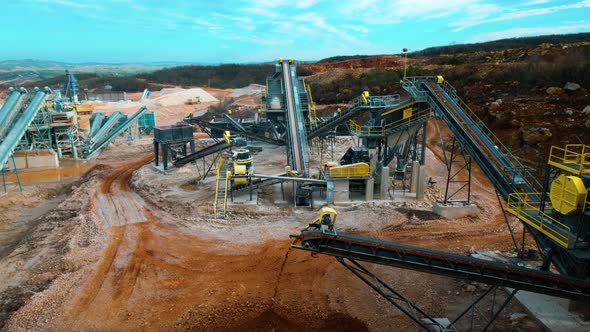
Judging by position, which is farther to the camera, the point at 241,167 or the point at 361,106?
the point at 361,106

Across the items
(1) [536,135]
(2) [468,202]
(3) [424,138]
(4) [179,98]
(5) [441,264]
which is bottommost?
(2) [468,202]

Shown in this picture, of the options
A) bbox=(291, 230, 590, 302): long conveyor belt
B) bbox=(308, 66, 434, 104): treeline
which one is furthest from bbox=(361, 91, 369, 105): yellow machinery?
bbox=(308, 66, 434, 104): treeline

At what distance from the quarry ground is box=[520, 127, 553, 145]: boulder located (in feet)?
23.2

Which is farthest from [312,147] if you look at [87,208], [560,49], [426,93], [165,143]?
[560,49]

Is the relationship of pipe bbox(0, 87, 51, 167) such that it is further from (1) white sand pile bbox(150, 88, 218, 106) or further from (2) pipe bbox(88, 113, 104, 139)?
(1) white sand pile bbox(150, 88, 218, 106)

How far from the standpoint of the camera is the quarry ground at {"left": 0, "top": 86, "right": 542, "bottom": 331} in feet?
35.9

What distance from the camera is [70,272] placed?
13406 millimetres

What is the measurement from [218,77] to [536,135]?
105764 millimetres

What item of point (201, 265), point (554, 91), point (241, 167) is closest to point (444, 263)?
point (201, 265)

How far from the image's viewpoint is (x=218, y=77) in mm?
121125

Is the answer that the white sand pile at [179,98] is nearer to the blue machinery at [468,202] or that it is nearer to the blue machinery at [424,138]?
the blue machinery at [424,138]

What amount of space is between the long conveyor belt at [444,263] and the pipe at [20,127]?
21.3m

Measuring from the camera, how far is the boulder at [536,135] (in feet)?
87.1

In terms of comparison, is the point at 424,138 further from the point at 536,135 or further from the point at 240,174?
the point at 536,135
